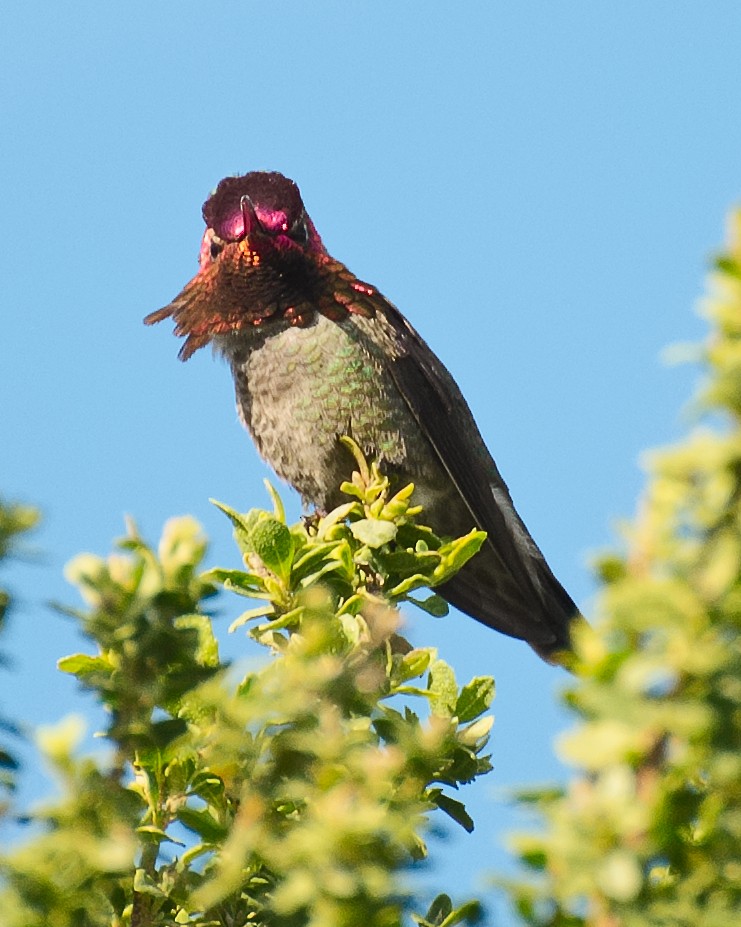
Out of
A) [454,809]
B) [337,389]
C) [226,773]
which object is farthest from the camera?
[337,389]

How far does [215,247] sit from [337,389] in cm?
106

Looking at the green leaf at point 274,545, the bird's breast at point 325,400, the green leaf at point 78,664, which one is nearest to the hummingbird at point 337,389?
the bird's breast at point 325,400

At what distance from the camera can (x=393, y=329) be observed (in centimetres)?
588

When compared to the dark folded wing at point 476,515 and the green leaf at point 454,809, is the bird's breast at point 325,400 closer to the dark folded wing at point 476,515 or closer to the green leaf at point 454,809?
the dark folded wing at point 476,515

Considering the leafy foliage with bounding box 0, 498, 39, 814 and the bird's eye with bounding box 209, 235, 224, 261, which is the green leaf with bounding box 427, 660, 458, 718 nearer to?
the leafy foliage with bounding box 0, 498, 39, 814

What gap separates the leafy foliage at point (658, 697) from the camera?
1252mm

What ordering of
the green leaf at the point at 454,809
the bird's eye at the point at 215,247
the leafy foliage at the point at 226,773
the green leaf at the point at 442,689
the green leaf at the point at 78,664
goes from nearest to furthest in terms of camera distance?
the leafy foliage at the point at 226,773
the green leaf at the point at 78,664
the green leaf at the point at 454,809
the green leaf at the point at 442,689
the bird's eye at the point at 215,247

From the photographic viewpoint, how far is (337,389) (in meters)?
5.59

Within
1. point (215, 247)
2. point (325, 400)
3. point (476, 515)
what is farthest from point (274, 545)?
point (215, 247)

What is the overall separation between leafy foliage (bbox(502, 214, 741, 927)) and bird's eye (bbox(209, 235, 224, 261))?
4.91 metres

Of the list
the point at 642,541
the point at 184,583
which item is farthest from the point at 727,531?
the point at 184,583

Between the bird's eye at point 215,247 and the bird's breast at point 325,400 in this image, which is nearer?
the bird's breast at point 325,400

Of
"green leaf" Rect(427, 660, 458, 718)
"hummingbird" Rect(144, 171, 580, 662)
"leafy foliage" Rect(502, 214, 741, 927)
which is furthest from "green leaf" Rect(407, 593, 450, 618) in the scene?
"leafy foliage" Rect(502, 214, 741, 927)

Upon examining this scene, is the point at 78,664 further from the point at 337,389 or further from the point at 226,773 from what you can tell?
the point at 337,389
